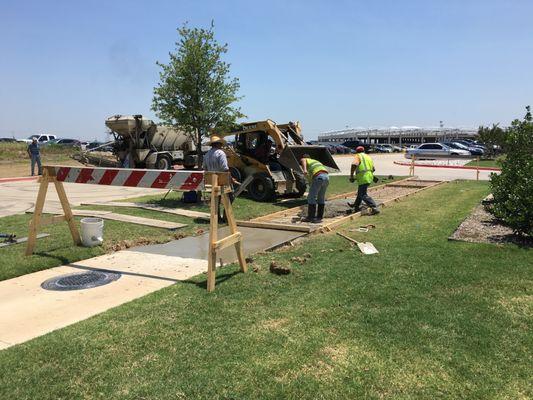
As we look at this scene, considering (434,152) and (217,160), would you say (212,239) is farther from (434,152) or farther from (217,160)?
(434,152)

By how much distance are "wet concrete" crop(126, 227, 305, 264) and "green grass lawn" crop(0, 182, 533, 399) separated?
1.15 metres

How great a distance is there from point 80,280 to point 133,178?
1433 mm

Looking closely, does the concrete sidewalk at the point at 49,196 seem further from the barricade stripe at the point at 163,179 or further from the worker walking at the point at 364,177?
the worker walking at the point at 364,177

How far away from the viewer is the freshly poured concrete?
4422 mm

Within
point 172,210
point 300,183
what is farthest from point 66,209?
point 300,183

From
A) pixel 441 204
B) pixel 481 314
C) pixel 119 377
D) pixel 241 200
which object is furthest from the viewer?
pixel 241 200

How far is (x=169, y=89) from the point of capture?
12.7m

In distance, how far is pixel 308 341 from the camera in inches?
152

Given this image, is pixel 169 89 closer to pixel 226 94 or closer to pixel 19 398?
pixel 226 94

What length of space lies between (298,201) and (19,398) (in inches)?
418

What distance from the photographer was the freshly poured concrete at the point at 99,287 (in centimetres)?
442

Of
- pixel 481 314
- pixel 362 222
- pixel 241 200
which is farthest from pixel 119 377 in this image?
pixel 241 200

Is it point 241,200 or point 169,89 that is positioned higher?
point 169,89

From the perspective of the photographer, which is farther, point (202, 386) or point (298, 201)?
point (298, 201)
